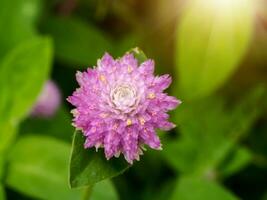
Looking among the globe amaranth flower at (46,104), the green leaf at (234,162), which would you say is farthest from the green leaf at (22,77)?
the green leaf at (234,162)

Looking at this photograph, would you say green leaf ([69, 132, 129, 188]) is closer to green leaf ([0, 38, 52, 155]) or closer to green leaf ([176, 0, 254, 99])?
green leaf ([0, 38, 52, 155])

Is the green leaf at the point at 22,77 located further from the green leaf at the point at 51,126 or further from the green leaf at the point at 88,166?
the green leaf at the point at 88,166

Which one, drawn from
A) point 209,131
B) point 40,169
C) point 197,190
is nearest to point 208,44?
point 209,131

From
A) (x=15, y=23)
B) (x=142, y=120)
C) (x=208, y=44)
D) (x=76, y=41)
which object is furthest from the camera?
(x=76, y=41)

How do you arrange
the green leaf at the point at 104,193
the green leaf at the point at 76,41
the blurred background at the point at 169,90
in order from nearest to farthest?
the green leaf at the point at 104,193 → the blurred background at the point at 169,90 → the green leaf at the point at 76,41

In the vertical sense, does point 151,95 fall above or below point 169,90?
below

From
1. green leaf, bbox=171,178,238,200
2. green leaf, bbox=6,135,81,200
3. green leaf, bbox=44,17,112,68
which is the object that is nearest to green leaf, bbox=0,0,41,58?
green leaf, bbox=44,17,112,68

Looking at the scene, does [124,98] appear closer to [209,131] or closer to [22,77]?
[22,77]
